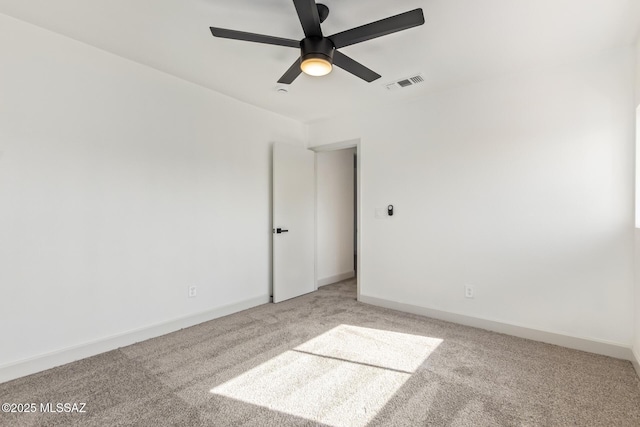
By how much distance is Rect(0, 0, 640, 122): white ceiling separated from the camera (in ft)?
6.45

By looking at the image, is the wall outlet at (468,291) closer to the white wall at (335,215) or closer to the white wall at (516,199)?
the white wall at (516,199)

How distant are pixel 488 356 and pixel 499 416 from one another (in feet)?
2.58

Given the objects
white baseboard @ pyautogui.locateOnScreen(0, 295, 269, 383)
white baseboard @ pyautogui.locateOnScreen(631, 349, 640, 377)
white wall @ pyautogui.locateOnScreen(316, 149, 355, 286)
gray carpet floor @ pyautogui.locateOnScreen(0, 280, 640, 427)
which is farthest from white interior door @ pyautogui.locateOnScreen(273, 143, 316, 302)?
white baseboard @ pyautogui.locateOnScreen(631, 349, 640, 377)

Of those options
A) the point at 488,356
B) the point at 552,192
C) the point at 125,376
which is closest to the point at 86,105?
the point at 125,376

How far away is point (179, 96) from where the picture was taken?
3.07 meters

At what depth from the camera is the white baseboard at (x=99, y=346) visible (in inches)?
84.7

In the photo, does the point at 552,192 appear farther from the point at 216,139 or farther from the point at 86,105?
the point at 86,105

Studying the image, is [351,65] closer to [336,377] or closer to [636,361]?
[336,377]

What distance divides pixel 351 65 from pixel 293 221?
2.45 m

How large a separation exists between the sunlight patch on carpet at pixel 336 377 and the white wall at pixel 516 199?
0.93 m

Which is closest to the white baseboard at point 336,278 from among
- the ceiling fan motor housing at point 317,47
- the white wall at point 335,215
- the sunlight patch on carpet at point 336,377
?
the white wall at point 335,215

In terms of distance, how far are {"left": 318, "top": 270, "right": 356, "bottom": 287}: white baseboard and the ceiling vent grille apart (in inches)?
117

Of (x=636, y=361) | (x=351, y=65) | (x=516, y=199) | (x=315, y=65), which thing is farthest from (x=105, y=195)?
(x=636, y=361)

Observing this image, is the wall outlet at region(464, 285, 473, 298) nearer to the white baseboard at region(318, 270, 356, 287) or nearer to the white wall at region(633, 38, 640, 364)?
the white wall at region(633, 38, 640, 364)
